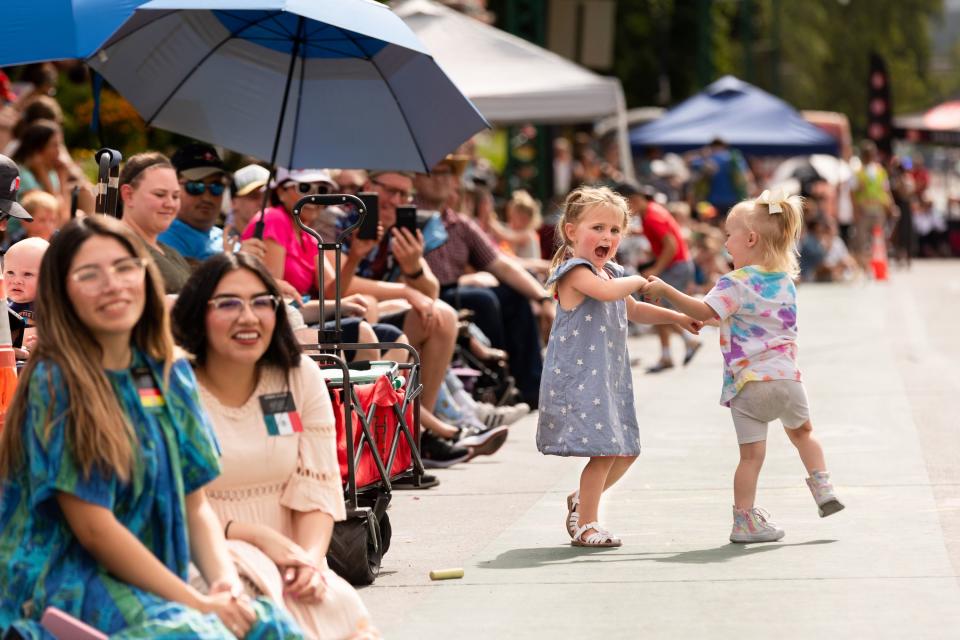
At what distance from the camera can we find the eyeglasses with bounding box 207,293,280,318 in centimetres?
491

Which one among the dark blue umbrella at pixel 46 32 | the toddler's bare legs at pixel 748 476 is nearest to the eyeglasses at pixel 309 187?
the dark blue umbrella at pixel 46 32

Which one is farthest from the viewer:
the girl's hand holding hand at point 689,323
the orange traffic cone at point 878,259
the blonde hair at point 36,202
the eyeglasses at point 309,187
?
the orange traffic cone at point 878,259

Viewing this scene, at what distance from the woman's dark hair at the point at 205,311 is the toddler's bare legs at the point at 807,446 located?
2940 millimetres

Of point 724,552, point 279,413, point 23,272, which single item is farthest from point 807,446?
point 23,272

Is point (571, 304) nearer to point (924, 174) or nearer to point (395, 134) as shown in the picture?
point (395, 134)

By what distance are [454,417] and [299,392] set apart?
5.18 m

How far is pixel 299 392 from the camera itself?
16.8ft

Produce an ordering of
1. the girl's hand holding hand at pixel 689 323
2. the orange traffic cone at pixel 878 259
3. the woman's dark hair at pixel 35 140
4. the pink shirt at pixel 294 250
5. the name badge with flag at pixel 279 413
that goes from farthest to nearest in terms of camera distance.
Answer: the orange traffic cone at pixel 878 259
the woman's dark hair at pixel 35 140
the pink shirt at pixel 294 250
the girl's hand holding hand at pixel 689 323
the name badge with flag at pixel 279 413

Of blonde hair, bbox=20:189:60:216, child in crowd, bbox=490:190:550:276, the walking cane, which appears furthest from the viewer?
child in crowd, bbox=490:190:550:276

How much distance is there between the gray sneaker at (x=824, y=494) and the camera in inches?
281

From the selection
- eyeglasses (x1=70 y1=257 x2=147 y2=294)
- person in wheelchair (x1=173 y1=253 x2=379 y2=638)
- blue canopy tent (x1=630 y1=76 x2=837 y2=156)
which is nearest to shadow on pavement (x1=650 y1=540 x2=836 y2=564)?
person in wheelchair (x1=173 y1=253 x2=379 y2=638)

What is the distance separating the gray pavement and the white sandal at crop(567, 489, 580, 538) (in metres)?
0.10

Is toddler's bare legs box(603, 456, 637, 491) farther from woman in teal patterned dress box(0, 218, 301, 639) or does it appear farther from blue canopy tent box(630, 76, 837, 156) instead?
blue canopy tent box(630, 76, 837, 156)

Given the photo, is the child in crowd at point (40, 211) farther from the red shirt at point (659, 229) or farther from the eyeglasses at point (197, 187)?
the red shirt at point (659, 229)
